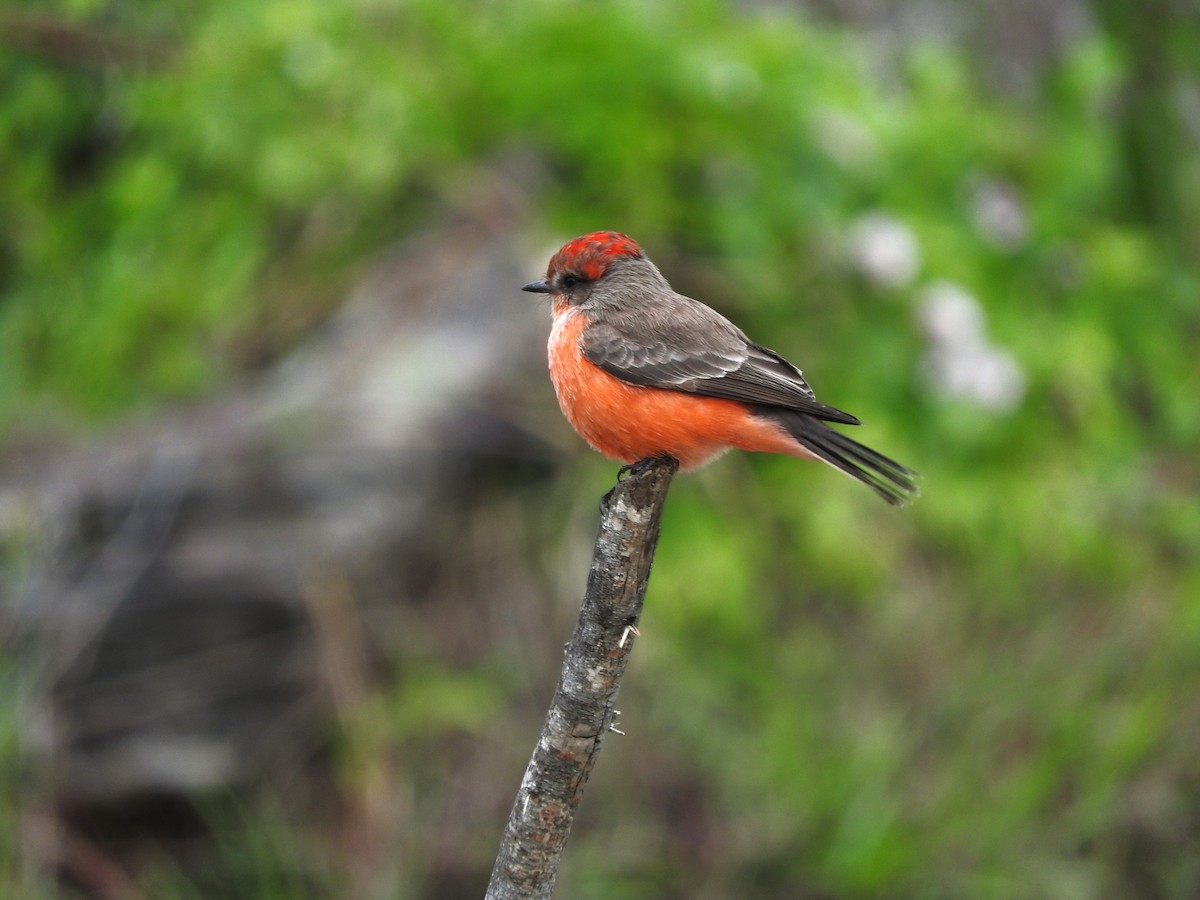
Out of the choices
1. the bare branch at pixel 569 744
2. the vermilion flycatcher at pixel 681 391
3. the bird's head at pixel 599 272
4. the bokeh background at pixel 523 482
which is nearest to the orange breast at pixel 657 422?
the vermilion flycatcher at pixel 681 391

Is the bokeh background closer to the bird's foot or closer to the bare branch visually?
the bird's foot

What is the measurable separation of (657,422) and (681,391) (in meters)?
0.12

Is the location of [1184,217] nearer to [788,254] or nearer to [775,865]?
[788,254]

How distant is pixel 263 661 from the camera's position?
5.48 m

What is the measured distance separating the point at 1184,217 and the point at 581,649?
23.3 ft

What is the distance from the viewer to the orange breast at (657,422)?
322cm

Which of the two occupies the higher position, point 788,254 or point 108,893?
point 788,254

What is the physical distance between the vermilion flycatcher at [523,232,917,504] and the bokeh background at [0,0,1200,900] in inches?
84.1

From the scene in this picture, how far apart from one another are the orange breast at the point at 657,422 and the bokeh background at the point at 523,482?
7.26 ft

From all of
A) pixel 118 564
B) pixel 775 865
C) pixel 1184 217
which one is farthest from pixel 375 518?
pixel 1184 217

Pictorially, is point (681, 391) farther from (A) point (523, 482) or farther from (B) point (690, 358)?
(A) point (523, 482)

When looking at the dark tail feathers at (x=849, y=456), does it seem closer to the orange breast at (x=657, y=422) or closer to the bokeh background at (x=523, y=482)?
the orange breast at (x=657, y=422)

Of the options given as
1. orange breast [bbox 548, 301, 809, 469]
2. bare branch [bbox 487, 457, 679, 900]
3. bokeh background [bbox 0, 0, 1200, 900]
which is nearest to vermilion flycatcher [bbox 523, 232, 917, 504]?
orange breast [bbox 548, 301, 809, 469]

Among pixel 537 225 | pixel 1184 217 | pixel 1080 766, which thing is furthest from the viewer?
pixel 1184 217
